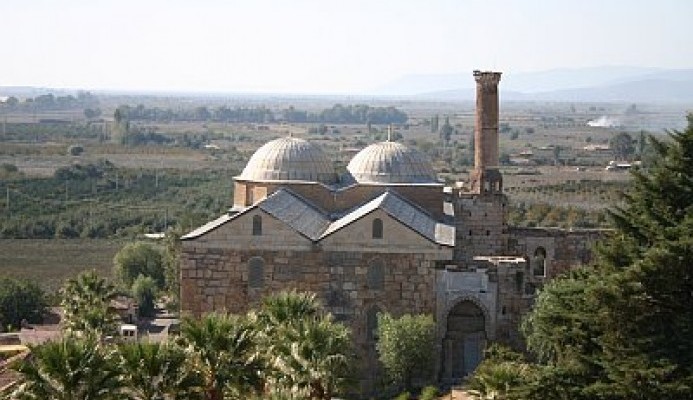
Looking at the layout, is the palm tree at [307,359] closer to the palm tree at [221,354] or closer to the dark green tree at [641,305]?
the palm tree at [221,354]

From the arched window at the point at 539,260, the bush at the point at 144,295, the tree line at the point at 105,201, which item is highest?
the arched window at the point at 539,260

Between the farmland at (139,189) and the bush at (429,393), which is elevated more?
the bush at (429,393)

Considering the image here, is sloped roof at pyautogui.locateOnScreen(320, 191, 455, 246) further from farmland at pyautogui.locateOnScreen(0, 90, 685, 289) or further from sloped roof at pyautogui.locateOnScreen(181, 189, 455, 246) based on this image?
farmland at pyautogui.locateOnScreen(0, 90, 685, 289)

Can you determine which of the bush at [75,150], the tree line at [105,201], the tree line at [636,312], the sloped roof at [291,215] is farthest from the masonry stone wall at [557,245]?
the bush at [75,150]

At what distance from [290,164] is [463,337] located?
29.2 ft

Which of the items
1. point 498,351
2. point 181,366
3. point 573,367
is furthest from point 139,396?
point 498,351

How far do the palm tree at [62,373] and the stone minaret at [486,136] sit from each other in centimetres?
2538

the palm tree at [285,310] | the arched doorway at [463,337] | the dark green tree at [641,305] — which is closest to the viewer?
the dark green tree at [641,305]

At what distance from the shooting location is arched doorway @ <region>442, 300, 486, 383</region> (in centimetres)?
3547

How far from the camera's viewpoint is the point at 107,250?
7300 centimetres

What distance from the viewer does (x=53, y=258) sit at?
69.4m

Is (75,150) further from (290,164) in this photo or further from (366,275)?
(366,275)

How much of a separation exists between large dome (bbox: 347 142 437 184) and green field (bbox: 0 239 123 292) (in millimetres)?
23023

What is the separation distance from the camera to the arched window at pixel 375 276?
35.1m
